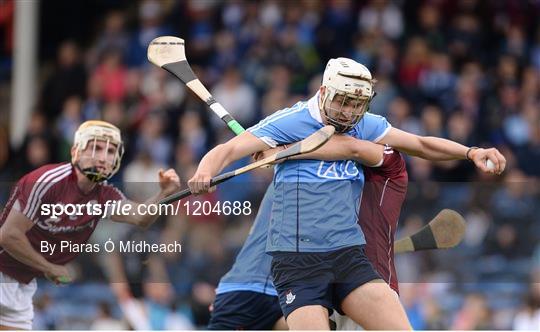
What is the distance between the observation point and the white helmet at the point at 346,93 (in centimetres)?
609

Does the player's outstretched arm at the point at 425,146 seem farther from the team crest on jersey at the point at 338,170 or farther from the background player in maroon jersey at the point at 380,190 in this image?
the team crest on jersey at the point at 338,170

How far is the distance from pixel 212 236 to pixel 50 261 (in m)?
0.81

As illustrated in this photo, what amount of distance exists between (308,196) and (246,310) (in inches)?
44.6

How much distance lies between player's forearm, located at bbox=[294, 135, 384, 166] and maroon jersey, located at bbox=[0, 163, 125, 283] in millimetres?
1154

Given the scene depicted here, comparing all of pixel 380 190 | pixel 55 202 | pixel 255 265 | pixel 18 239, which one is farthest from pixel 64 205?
pixel 380 190

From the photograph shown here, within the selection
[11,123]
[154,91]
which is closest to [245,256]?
[154,91]

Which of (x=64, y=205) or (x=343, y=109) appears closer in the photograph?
(x=343, y=109)

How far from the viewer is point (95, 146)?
6.75 meters

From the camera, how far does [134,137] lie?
1124cm

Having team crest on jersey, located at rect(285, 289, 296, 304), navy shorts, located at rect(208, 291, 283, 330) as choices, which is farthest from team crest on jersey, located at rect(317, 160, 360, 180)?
navy shorts, located at rect(208, 291, 283, 330)

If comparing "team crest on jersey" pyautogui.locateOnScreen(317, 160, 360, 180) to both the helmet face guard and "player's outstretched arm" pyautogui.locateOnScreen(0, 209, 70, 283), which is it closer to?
the helmet face guard

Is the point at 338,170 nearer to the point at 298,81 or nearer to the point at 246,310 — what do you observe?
the point at 246,310

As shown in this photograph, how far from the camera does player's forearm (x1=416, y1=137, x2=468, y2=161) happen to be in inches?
247

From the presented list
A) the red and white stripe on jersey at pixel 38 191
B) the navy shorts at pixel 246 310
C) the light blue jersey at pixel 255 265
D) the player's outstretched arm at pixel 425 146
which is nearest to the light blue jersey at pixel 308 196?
the player's outstretched arm at pixel 425 146
